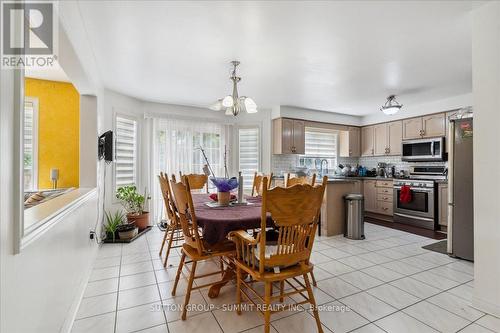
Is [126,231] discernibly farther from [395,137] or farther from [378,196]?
[395,137]

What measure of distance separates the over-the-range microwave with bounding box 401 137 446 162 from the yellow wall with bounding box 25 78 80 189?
6157 millimetres

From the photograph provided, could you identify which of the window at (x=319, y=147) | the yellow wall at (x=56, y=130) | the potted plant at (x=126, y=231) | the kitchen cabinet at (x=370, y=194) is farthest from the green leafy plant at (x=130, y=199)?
the kitchen cabinet at (x=370, y=194)

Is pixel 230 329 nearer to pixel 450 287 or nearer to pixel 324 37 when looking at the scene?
pixel 450 287

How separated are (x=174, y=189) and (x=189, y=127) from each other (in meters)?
3.16

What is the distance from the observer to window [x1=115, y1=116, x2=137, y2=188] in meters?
4.22

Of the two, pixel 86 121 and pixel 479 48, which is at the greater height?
pixel 479 48

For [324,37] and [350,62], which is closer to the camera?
[324,37]

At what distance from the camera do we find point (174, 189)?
2.10m

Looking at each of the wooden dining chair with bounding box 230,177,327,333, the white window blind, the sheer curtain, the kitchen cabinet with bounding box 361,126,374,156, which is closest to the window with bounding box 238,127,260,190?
the sheer curtain

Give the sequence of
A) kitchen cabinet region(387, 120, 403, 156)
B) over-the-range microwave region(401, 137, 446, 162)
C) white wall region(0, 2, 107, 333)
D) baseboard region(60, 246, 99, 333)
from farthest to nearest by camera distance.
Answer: kitchen cabinet region(387, 120, 403, 156) < over-the-range microwave region(401, 137, 446, 162) < baseboard region(60, 246, 99, 333) < white wall region(0, 2, 107, 333)

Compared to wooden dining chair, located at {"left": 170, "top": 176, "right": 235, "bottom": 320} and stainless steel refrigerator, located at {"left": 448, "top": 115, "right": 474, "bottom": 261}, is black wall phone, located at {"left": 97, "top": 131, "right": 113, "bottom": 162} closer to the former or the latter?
wooden dining chair, located at {"left": 170, "top": 176, "right": 235, "bottom": 320}

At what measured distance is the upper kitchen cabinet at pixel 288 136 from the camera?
5156mm

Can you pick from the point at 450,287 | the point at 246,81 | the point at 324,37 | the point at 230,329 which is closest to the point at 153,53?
the point at 246,81

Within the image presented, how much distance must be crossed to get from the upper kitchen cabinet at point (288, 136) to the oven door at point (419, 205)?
2.23 m
